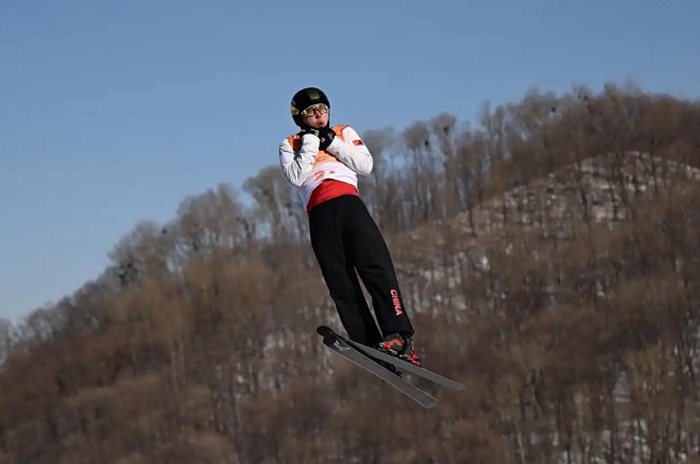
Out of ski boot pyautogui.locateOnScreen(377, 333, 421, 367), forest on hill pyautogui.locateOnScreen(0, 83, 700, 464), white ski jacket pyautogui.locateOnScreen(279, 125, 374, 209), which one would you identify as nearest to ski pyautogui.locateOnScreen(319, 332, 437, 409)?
ski boot pyautogui.locateOnScreen(377, 333, 421, 367)

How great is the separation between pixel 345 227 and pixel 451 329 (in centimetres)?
6794

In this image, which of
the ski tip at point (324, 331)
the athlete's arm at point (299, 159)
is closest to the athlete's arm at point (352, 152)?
the athlete's arm at point (299, 159)

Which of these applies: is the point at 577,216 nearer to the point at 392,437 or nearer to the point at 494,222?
the point at 494,222

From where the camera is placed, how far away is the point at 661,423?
192ft

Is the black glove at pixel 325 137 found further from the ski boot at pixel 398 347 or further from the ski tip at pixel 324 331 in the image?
the ski boot at pixel 398 347

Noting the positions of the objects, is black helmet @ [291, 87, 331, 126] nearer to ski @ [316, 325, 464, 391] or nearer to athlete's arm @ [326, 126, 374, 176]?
athlete's arm @ [326, 126, 374, 176]

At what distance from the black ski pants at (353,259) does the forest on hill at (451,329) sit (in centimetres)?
4306

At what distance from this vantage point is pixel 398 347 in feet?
25.8

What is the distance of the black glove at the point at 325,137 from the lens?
764 centimetres

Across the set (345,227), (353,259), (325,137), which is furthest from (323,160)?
(353,259)

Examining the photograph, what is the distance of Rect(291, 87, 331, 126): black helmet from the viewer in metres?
7.58

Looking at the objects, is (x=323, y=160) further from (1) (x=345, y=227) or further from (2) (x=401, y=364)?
(2) (x=401, y=364)

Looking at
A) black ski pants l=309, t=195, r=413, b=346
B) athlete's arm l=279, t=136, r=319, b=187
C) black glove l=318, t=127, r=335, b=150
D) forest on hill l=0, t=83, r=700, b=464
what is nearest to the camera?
athlete's arm l=279, t=136, r=319, b=187

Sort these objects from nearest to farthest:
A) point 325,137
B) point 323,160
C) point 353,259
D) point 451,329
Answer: point 325,137 < point 323,160 < point 353,259 < point 451,329
